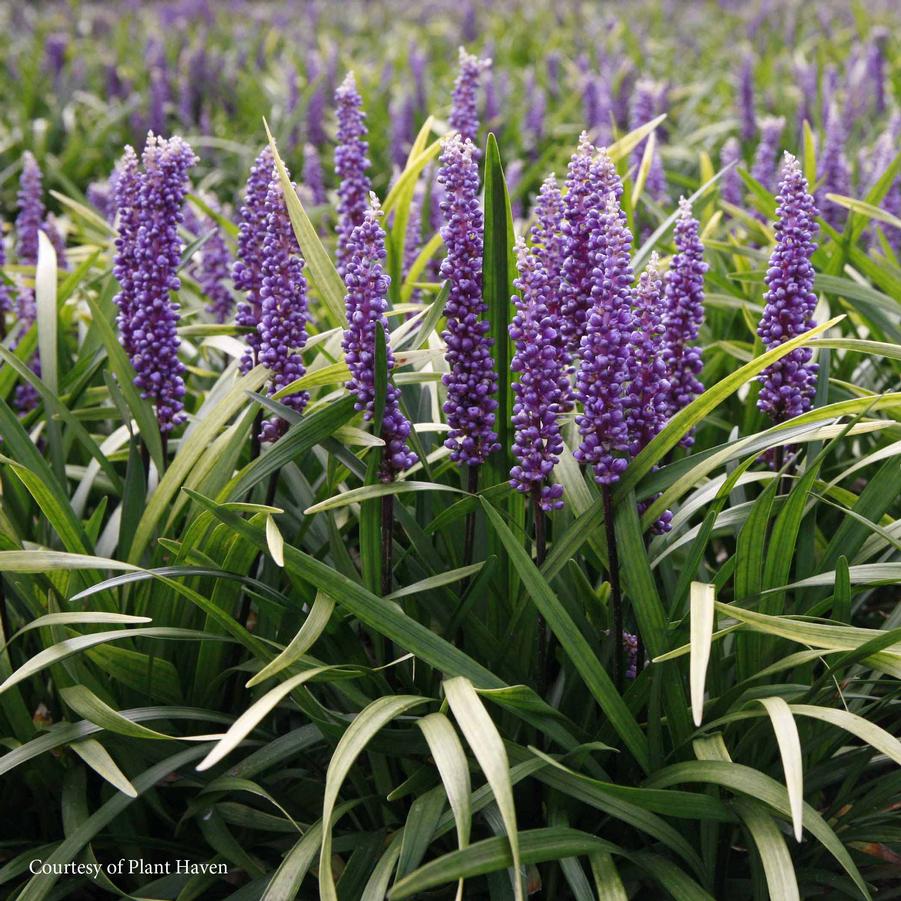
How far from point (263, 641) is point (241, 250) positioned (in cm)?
117

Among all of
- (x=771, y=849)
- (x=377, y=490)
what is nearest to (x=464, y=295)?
(x=377, y=490)

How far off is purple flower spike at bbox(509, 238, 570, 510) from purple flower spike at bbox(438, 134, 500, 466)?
0.32 ft

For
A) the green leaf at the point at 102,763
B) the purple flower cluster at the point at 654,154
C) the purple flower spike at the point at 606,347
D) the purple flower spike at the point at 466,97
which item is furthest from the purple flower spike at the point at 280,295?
the purple flower cluster at the point at 654,154

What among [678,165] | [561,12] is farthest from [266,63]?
[678,165]

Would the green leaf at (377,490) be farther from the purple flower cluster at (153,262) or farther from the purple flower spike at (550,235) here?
the purple flower cluster at (153,262)

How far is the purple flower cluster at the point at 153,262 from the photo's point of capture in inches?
126

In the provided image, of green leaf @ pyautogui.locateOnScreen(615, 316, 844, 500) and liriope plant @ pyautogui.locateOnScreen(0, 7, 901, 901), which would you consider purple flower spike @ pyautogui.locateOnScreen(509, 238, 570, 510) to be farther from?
green leaf @ pyautogui.locateOnScreen(615, 316, 844, 500)

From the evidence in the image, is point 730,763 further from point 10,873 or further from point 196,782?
point 10,873

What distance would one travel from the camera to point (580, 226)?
2604mm

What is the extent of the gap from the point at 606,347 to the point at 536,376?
19 cm

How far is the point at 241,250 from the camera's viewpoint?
3.25 meters

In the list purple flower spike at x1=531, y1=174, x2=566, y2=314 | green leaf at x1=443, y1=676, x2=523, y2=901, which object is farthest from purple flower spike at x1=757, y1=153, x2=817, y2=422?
green leaf at x1=443, y1=676, x2=523, y2=901

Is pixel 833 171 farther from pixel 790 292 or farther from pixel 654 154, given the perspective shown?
pixel 790 292

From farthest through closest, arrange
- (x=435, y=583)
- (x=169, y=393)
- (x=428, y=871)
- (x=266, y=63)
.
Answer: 1. (x=266, y=63)
2. (x=169, y=393)
3. (x=435, y=583)
4. (x=428, y=871)
